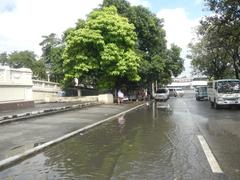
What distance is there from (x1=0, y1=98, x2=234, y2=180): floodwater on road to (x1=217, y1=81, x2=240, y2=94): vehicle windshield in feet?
61.2

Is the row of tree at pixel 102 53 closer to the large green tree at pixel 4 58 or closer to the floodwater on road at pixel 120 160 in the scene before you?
the floodwater on road at pixel 120 160

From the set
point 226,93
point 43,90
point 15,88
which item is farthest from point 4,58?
point 15,88

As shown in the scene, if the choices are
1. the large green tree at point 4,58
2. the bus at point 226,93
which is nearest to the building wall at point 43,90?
the bus at point 226,93

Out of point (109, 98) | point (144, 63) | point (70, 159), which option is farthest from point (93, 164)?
point (144, 63)

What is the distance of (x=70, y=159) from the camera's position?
9.87 metres

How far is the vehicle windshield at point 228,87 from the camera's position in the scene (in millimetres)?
32125

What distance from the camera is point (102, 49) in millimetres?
43656

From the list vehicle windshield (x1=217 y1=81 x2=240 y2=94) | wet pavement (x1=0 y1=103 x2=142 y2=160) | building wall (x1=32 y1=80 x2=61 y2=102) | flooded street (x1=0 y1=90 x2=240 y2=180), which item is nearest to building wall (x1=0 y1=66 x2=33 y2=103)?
wet pavement (x1=0 y1=103 x2=142 y2=160)

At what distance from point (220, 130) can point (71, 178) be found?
9.51m

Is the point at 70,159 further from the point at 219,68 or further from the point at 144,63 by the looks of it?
the point at 219,68

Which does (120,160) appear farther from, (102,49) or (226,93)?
(102,49)

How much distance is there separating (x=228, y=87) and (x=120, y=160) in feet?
79.2

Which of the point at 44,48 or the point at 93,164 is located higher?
the point at 44,48

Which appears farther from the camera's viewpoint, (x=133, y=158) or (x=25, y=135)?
(x=25, y=135)
